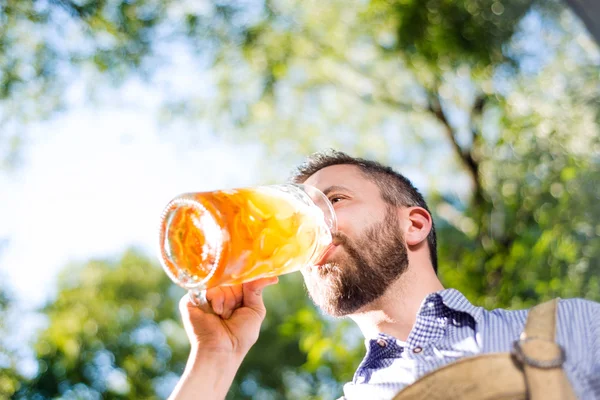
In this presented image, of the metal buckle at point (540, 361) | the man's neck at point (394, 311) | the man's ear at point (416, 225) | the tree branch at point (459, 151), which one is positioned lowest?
the tree branch at point (459, 151)

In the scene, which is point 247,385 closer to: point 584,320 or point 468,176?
point 468,176

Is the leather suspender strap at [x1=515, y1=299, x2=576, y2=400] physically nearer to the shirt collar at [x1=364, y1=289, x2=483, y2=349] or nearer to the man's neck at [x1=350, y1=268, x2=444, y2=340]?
the shirt collar at [x1=364, y1=289, x2=483, y2=349]

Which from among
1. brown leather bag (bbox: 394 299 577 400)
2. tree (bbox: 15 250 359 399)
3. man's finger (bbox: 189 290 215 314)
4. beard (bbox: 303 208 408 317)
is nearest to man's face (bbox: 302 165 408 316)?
beard (bbox: 303 208 408 317)

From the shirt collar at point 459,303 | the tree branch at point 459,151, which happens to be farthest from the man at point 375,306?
the tree branch at point 459,151

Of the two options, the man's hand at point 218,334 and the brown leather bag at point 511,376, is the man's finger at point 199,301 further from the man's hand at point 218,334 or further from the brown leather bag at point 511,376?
the brown leather bag at point 511,376

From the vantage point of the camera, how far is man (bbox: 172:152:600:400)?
52.5 inches

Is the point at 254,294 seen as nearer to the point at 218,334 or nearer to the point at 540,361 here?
the point at 218,334

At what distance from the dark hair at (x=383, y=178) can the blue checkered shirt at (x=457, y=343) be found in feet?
1.13

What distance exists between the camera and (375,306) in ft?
5.10

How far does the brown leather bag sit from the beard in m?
0.42

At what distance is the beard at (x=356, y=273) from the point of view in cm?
152

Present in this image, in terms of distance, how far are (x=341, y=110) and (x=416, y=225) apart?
4.51m

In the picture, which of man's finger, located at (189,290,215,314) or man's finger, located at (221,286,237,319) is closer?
man's finger, located at (189,290,215,314)

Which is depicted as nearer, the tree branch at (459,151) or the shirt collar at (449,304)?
the shirt collar at (449,304)
